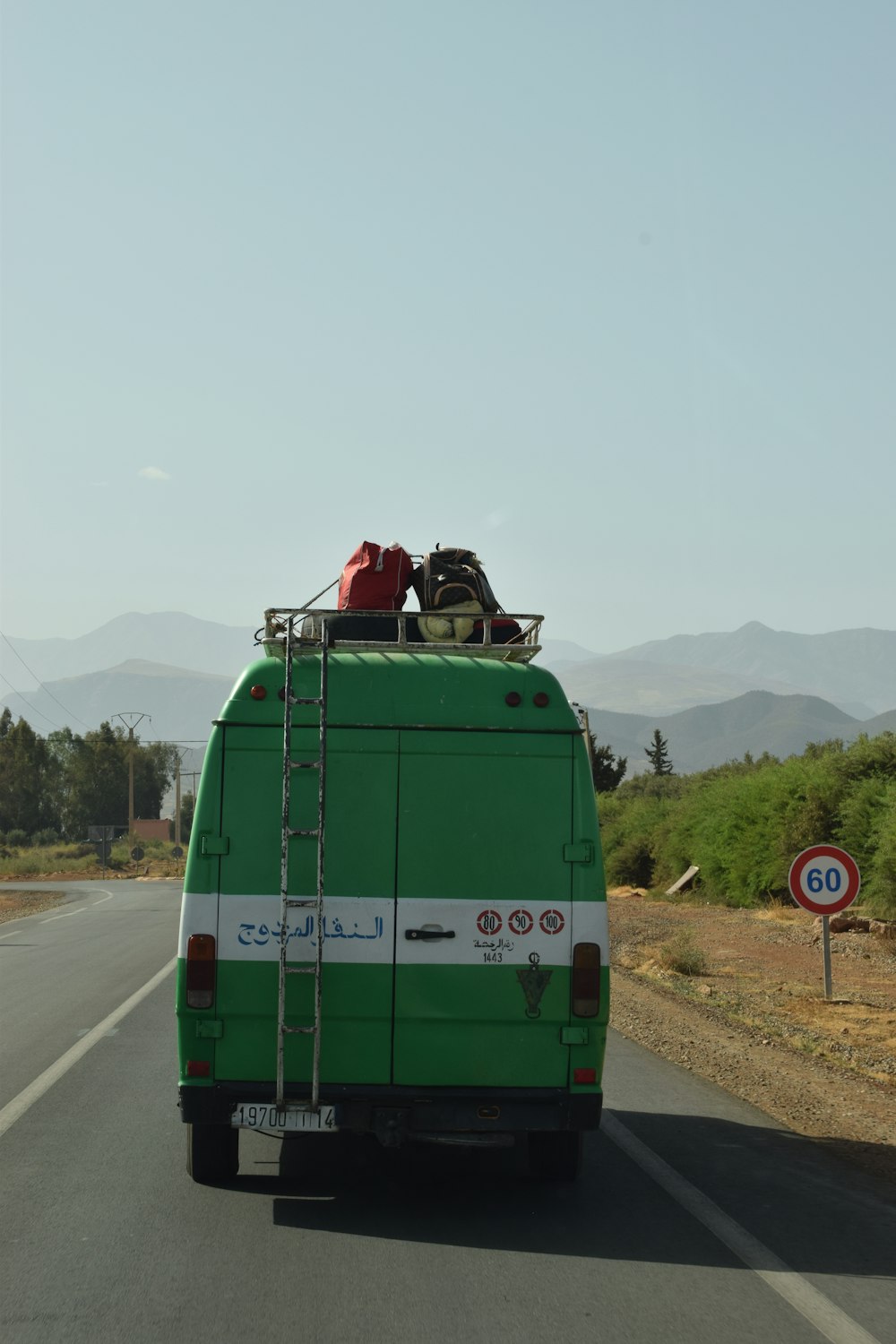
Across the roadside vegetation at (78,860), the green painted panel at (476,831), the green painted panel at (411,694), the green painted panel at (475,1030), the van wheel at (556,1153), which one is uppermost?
the green painted panel at (411,694)

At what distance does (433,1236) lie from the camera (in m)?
6.18

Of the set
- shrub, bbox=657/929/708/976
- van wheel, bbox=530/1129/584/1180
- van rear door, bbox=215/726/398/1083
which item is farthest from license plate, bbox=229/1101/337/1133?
shrub, bbox=657/929/708/976

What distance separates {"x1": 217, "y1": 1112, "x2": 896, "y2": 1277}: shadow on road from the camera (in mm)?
6066

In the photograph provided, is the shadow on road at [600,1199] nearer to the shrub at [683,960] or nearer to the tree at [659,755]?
the shrub at [683,960]

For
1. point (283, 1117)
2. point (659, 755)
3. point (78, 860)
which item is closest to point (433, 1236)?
point (283, 1117)

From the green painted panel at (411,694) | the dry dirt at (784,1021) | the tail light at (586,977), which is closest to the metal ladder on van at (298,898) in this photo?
the green painted panel at (411,694)

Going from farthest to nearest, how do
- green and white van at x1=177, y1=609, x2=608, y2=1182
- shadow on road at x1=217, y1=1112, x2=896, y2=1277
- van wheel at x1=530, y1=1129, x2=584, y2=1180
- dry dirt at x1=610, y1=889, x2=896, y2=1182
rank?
dry dirt at x1=610, y1=889, x2=896, y2=1182
van wheel at x1=530, y1=1129, x2=584, y2=1180
green and white van at x1=177, y1=609, x2=608, y2=1182
shadow on road at x1=217, y1=1112, x2=896, y2=1277

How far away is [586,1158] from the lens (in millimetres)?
7867

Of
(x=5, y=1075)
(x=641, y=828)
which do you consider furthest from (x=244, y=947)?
(x=641, y=828)

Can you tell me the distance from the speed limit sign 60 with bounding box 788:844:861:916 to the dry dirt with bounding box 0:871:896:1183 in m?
1.24

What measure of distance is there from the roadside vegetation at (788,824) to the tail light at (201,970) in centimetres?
1915

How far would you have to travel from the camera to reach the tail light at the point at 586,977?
21.5 ft

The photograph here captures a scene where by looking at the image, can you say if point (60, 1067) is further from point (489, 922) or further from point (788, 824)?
point (788, 824)

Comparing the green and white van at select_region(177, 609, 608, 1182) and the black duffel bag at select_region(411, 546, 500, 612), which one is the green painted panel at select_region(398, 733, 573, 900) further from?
the black duffel bag at select_region(411, 546, 500, 612)
